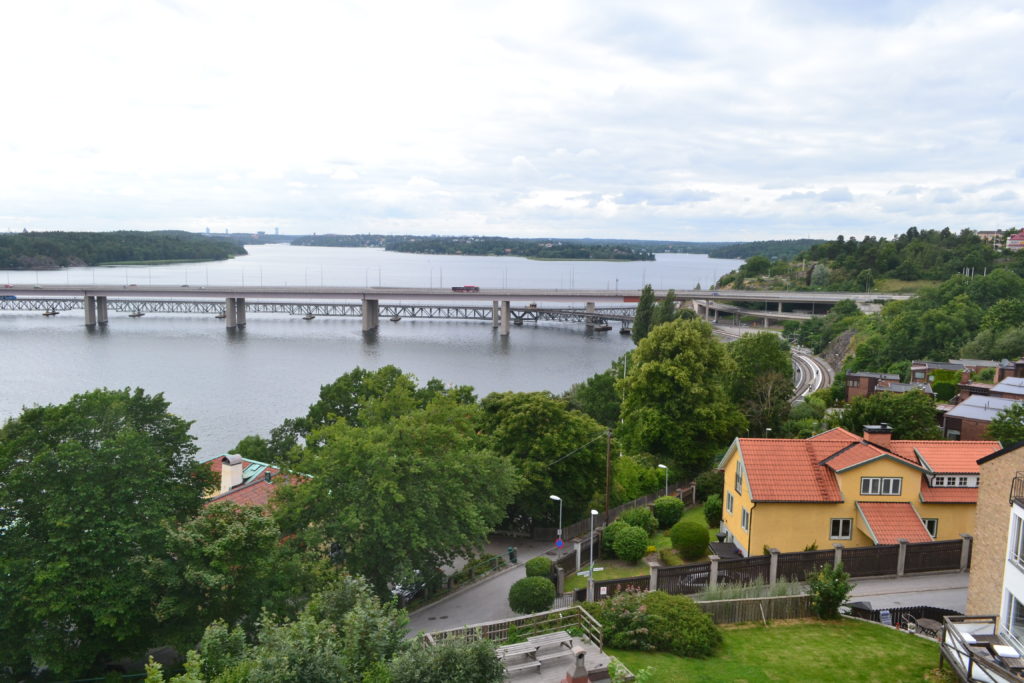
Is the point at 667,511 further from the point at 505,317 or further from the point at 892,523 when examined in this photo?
the point at 505,317

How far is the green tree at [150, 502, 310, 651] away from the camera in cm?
1711

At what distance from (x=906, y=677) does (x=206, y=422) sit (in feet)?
160

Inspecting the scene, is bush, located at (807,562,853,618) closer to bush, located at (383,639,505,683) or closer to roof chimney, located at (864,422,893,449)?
bush, located at (383,639,505,683)

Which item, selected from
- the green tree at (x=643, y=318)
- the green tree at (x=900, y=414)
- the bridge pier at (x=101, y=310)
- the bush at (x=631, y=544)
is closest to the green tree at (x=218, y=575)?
the bush at (x=631, y=544)

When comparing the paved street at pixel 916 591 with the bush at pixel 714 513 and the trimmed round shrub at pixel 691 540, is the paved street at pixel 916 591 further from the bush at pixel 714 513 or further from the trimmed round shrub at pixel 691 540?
the bush at pixel 714 513

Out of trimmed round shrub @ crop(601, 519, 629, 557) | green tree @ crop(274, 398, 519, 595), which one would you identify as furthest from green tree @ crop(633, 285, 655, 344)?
green tree @ crop(274, 398, 519, 595)

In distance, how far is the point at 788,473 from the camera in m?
23.4

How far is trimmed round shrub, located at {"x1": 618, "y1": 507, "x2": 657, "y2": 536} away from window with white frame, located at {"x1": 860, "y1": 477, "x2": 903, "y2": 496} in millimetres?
7553

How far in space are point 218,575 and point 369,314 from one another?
317 ft

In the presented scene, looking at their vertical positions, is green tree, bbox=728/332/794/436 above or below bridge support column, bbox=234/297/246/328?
above

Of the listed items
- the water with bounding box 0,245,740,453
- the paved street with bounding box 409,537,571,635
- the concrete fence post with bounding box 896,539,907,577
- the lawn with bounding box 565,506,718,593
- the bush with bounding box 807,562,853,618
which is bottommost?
the water with bounding box 0,245,740,453

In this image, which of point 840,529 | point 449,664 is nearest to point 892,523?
point 840,529

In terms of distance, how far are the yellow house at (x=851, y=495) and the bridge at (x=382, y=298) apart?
275 ft

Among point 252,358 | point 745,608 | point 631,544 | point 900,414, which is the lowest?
point 252,358
